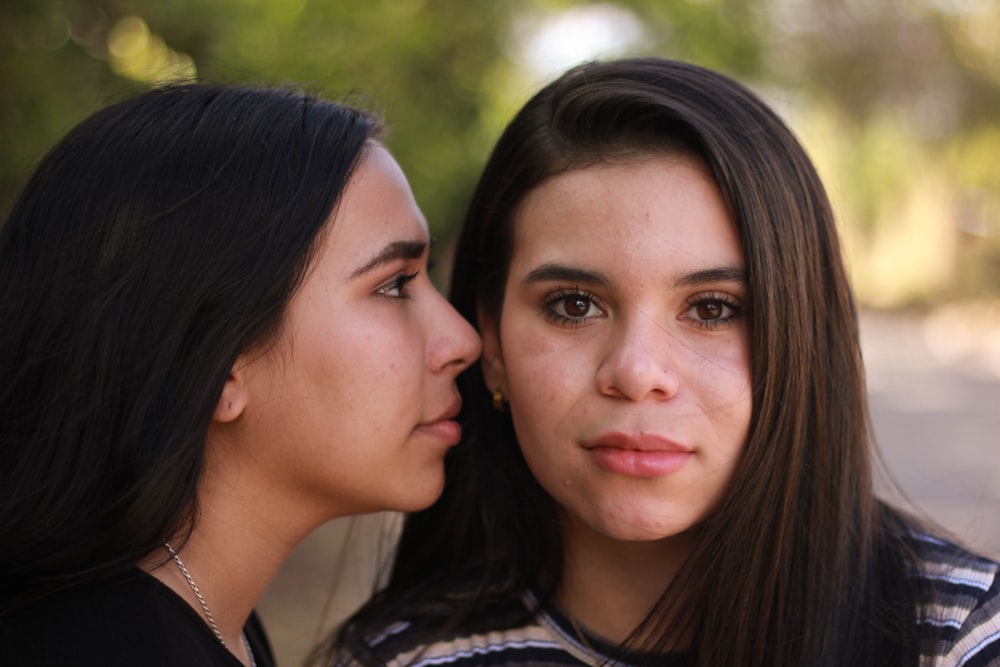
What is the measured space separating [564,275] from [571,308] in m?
0.08

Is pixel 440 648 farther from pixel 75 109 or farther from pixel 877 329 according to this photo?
pixel 877 329

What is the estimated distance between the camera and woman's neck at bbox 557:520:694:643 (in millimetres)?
2682

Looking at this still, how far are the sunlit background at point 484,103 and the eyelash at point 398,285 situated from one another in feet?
2.00

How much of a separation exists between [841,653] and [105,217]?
6.12 feet

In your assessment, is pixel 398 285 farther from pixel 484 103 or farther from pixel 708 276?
pixel 484 103

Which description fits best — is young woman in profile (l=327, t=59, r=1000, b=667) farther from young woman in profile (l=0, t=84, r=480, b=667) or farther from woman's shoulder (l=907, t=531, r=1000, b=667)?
young woman in profile (l=0, t=84, r=480, b=667)

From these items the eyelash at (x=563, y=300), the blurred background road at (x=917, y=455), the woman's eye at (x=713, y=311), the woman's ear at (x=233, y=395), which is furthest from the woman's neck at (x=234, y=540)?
the woman's eye at (x=713, y=311)

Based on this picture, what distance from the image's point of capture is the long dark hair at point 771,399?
7.96 ft

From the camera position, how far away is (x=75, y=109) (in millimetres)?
3889

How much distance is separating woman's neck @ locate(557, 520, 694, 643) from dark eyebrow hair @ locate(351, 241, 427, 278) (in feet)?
2.65

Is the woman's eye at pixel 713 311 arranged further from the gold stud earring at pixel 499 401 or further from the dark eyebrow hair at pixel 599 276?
the gold stud earring at pixel 499 401

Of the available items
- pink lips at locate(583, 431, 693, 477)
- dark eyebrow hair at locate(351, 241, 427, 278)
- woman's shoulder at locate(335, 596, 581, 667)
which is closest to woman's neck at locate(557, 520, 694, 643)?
woman's shoulder at locate(335, 596, 581, 667)

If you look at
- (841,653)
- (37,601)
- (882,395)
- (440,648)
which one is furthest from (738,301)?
(882,395)

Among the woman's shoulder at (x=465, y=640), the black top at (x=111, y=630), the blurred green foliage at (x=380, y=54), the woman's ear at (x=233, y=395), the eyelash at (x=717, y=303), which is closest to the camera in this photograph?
the black top at (x=111, y=630)
